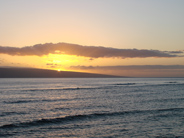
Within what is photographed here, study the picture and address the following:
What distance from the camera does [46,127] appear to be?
24984mm

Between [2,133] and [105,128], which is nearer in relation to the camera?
[2,133]

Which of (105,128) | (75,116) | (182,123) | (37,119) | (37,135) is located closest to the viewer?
Result: (37,135)

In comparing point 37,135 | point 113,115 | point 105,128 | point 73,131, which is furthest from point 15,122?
point 113,115

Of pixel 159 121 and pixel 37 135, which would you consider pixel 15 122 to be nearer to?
pixel 37 135

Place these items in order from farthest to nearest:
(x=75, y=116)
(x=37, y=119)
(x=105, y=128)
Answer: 1. (x=75, y=116)
2. (x=37, y=119)
3. (x=105, y=128)

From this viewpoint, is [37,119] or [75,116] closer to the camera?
[37,119]

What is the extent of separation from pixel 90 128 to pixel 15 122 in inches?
390

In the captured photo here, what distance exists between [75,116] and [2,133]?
1099 cm

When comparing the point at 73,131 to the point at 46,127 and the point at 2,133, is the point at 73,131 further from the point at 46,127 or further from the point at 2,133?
the point at 2,133

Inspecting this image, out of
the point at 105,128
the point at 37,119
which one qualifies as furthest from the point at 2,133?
the point at 105,128

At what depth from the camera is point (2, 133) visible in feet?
73.3

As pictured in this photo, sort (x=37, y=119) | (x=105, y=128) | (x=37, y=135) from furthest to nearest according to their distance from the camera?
(x=37, y=119), (x=105, y=128), (x=37, y=135)

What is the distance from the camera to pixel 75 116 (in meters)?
30.8

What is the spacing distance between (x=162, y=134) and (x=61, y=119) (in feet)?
43.9
